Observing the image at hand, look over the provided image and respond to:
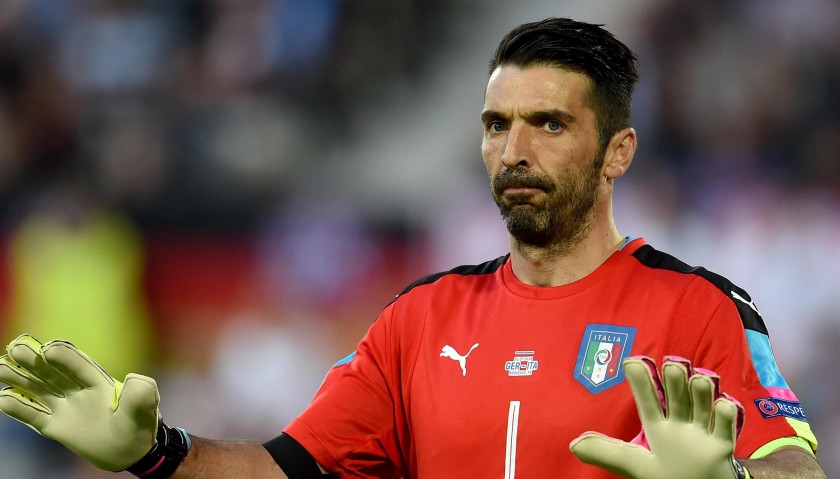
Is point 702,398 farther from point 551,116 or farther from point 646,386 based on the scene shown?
point 551,116

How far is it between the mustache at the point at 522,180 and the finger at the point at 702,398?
92cm

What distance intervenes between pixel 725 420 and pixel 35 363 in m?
1.52

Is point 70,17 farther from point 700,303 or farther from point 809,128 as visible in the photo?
point 700,303

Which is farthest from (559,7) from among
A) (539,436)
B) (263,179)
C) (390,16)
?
(539,436)

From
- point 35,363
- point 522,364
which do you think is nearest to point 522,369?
point 522,364

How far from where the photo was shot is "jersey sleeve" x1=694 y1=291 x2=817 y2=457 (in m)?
2.59

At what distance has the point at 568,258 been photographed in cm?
305

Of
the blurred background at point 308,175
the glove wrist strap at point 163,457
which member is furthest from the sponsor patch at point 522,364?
the blurred background at point 308,175

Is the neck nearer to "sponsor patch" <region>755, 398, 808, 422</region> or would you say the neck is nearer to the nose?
the nose

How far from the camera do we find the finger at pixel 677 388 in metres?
Answer: 2.16

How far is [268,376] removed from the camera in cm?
649

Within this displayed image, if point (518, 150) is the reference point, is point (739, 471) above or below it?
below

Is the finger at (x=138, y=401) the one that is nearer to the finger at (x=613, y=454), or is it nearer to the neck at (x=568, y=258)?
the finger at (x=613, y=454)

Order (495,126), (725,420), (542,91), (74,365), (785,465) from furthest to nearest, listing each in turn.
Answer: (495,126)
(542,91)
(74,365)
(785,465)
(725,420)
